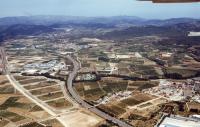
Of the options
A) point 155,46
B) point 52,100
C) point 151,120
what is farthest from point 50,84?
point 155,46

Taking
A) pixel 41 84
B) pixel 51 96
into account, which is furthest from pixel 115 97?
pixel 41 84

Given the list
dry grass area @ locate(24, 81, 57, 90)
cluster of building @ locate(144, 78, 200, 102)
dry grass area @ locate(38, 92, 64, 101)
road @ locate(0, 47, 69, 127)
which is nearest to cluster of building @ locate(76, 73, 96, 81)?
dry grass area @ locate(24, 81, 57, 90)

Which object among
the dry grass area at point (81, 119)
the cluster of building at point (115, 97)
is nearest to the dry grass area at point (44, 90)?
the cluster of building at point (115, 97)

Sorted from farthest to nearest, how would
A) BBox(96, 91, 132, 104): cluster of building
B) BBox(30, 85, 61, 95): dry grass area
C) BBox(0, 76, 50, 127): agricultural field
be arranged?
BBox(30, 85, 61, 95): dry grass area → BBox(96, 91, 132, 104): cluster of building → BBox(0, 76, 50, 127): agricultural field

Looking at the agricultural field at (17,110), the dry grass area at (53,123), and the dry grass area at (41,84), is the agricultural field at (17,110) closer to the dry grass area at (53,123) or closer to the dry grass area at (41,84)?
the dry grass area at (53,123)

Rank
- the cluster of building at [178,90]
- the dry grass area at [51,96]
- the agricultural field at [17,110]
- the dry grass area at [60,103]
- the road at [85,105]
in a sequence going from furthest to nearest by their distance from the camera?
the dry grass area at [51,96]
the cluster of building at [178,90]
the dry grass area at [60,103]
the agricultural field at [17,110]
the road at [85,105]

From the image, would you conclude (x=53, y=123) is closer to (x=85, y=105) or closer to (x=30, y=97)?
(x=85, y=105)

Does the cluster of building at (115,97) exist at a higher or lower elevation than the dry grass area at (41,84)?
higher

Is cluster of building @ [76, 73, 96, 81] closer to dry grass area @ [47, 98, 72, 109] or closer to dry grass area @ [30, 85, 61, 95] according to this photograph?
dry grass area @ [30, 85, 61, 95]
